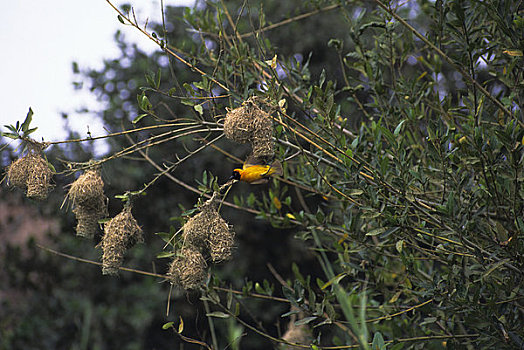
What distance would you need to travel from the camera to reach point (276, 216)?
2.60 meters

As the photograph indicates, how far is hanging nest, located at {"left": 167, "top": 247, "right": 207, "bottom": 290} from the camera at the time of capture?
5.90 ft

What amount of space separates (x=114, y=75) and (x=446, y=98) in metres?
3.75

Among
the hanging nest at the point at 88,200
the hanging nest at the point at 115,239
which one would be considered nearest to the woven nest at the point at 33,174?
the hanging nest at the point at 88,200

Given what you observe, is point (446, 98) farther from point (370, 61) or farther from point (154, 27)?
point (154, 27)

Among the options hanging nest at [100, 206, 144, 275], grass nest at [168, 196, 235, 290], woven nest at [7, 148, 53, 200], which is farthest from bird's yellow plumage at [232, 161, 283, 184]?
woven nest at [7, 148, 53, 200]

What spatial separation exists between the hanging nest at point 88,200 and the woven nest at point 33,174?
0.10 metres

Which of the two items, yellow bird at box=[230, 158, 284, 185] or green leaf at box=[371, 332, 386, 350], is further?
yellow bird at box=[230, 158, 284, 185]

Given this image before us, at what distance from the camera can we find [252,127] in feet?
5.67

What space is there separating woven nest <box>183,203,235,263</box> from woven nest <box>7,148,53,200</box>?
1.87ft

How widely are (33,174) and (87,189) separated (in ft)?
0.66

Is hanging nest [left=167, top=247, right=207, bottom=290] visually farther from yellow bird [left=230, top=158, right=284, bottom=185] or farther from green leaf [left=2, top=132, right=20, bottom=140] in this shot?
green leaf [left=2, top=132, right=20, bottom=140]

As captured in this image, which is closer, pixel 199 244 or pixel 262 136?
pixel 262 136

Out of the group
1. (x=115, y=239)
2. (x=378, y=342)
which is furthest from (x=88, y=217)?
(x=378, y=342)

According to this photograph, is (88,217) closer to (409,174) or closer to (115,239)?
(115,239)
